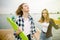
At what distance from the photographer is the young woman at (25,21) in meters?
2.71

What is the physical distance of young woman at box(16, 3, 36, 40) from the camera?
2711 mm

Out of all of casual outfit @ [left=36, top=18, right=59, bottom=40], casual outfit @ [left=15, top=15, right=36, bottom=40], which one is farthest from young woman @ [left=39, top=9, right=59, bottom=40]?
casual outfit @ [left=15, top=15, right=36, bottom=40]

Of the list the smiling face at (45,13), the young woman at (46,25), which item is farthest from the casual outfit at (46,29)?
the smiling face at (45,13)

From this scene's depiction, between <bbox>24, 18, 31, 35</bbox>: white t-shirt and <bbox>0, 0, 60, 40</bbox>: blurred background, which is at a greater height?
<bbox>0, 0, 60, 40</bbox>: blurred background

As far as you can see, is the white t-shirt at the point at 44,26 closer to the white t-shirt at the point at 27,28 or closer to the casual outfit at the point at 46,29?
the casual outfit at the point at 46,29

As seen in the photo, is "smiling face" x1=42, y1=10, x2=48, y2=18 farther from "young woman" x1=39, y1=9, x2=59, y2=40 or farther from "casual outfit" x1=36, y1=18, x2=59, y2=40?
"casual outfit" x1=36, y1=18, x2=59, y2=40

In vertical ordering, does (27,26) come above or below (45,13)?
below

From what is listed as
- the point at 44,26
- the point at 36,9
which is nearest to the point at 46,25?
the point at 44,26

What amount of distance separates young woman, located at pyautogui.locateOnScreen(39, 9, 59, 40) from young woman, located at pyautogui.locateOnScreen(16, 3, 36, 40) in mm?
147

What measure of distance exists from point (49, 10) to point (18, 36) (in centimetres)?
65

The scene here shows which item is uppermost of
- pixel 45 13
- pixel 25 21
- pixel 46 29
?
pixel 45 13

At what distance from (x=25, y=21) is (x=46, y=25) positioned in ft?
1.12

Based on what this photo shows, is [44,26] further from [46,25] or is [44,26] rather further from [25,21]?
[25,21]

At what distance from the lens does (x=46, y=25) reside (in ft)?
8.93
